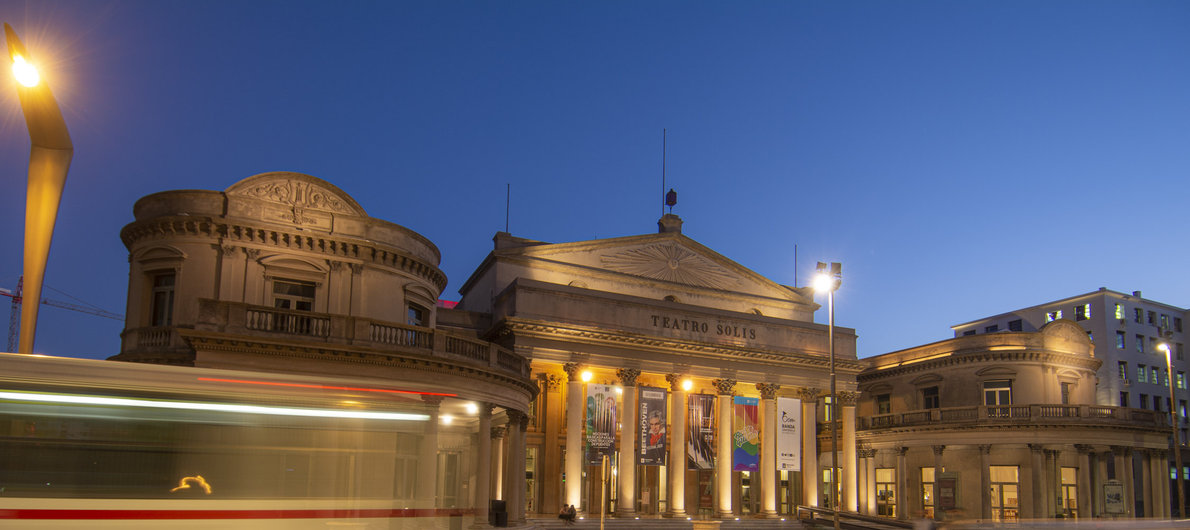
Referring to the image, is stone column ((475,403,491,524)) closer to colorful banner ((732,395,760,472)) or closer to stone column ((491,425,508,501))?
stone column ((491,425,508,501))

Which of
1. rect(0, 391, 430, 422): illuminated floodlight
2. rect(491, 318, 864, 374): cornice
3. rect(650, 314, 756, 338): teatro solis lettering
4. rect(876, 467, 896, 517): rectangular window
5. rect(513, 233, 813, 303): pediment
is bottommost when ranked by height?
rect(876, 467, 896, 517): rectangular window

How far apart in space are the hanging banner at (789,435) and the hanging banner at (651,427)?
680 cm

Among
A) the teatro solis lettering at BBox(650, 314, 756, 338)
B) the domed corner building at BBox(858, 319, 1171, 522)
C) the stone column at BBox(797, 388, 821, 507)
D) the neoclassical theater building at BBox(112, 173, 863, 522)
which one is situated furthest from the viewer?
the domed corner building at BBox(858, 319, 1171, 522)

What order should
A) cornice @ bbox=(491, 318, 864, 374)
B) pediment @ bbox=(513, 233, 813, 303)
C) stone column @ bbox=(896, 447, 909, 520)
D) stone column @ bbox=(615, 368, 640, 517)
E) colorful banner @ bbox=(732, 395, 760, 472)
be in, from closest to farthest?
1. cornice @ bbox=(491, 318, 864, 374)
2. stone column @ bbox=(615, 368, 640, 517)
3. colorful banner @ bbox=(732, 395, 760, 472)
4. pediment @ bbox=(513, 233, 813, 303)
5. stone column @ bbox=(896, 447, 909, 520)

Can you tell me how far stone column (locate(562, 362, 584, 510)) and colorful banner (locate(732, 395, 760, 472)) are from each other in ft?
26.8

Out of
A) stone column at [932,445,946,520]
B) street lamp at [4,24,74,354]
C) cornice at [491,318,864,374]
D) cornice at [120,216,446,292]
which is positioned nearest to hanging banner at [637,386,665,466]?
cornice at [491,318,864,374]

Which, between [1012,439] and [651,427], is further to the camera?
[1012,439]

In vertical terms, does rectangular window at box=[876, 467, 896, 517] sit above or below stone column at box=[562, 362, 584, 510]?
below

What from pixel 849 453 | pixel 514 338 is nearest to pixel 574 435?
pixel 514 338

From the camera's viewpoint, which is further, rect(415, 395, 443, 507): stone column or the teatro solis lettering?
the teatro solis lettering

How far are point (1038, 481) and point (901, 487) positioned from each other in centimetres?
769

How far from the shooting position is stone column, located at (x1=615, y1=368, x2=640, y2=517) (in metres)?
41.7

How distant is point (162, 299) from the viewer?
1235 inches

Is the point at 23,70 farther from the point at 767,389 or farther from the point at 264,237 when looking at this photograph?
the point at 767,389
